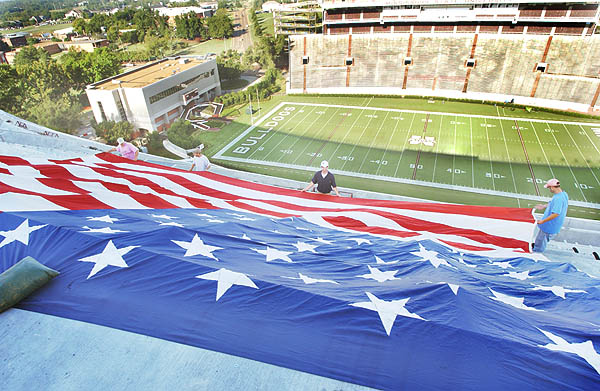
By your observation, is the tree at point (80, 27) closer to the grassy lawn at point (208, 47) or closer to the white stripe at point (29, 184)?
the grassy lawn at point (208, 47)

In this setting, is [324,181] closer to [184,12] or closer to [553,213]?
[553,213]

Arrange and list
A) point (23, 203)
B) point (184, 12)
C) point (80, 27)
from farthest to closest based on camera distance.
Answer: point (184, 12)
point (80, 27)
point (23, 203)

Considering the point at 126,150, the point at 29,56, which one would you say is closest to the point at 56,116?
the point at 126,150

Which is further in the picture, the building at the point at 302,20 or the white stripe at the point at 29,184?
the building at the point at 302,20

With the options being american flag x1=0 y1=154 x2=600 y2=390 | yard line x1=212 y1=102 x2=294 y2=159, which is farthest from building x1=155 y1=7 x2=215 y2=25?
american flag x1=0 y1=154 x2=600 y2=390

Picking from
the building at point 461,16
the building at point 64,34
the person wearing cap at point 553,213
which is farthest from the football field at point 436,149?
the building at point 64,34

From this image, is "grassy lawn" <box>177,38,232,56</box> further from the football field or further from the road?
the football field
